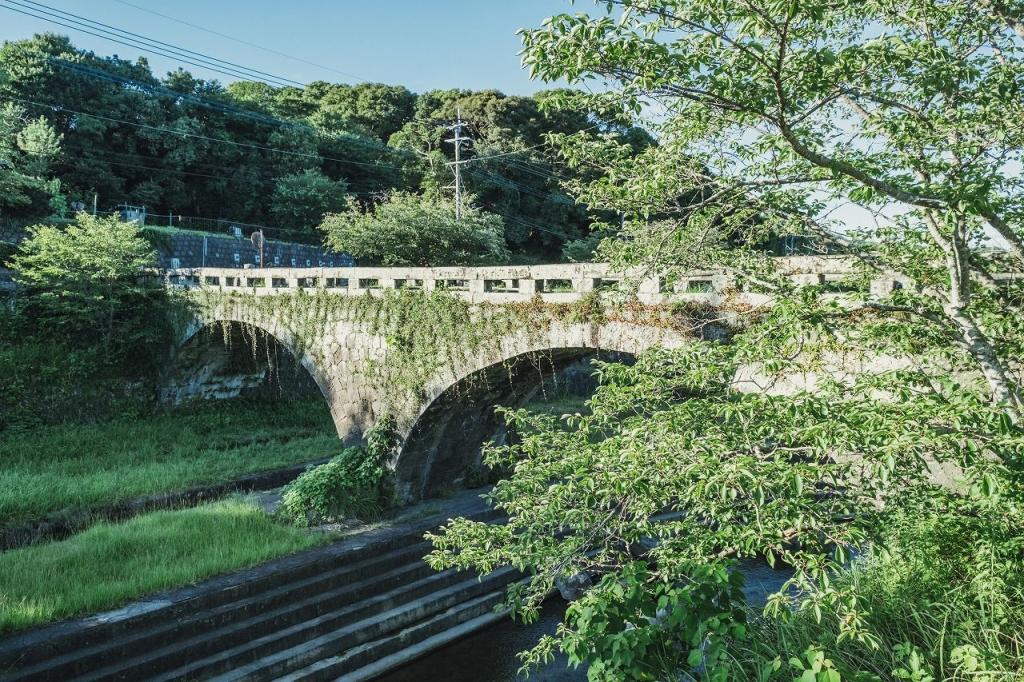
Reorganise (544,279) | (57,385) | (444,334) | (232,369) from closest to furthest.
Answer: (544,279)
(444,334)
(57,385)
(232,369)

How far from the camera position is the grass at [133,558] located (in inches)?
344

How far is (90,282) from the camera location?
18.0 m

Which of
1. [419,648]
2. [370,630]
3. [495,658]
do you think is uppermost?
[370,630]

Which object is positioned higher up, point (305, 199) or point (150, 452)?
point (305, 199)

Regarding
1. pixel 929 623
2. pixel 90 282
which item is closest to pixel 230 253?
pixel 90 282

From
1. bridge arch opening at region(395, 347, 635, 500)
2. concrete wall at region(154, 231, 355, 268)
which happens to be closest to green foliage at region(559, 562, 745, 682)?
bridge arch opening at region(395, 347, 635, 500)

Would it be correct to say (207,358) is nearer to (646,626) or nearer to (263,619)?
(263,619)

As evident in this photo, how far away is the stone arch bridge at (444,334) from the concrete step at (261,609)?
2.38m

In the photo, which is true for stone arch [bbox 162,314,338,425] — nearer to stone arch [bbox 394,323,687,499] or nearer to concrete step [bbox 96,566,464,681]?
stone arch [bbox 394,323,687,499]

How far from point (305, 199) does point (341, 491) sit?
23.8 meters

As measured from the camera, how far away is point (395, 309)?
12703 millimetres

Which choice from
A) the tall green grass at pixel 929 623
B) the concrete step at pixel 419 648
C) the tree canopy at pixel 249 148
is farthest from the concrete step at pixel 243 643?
the tree canopy at pixel 249 148

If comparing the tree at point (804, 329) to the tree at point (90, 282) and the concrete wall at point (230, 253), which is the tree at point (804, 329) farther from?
the concrete wall at point (230, 253)

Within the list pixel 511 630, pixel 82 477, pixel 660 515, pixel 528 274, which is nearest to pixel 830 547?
pixel 660 515
